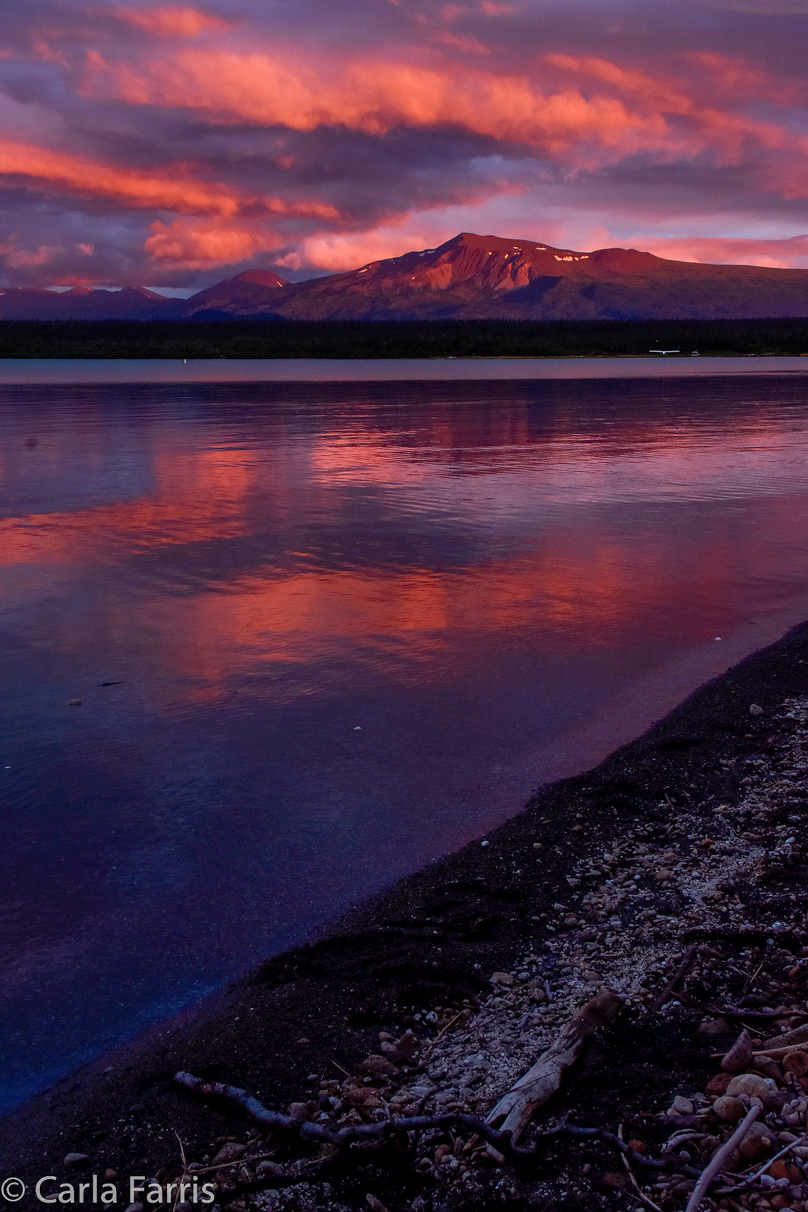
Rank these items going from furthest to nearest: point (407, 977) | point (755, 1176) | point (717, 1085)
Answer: point (407, 977) < point (717, 1085) < point (755, 1176)

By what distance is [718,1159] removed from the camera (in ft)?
8.31

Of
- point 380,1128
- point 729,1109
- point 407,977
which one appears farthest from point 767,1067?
point 407,977

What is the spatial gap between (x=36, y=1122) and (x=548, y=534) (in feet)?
30.4

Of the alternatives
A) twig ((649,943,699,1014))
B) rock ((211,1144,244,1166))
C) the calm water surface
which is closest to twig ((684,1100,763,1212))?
twig ((649,943,699,1014))

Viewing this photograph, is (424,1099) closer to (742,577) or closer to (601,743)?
(601,743)

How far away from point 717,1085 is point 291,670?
14.7ft

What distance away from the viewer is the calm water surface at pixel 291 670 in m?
4.21

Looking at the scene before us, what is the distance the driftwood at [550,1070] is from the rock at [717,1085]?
0.39m

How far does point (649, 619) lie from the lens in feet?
27.0

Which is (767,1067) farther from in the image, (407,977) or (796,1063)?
(407,977)

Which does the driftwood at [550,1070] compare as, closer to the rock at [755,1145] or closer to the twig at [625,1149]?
the twig at [625,1149]

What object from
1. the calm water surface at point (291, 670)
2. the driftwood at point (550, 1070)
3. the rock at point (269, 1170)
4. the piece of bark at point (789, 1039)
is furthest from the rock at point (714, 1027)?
the calm water surface at point (291, 670)

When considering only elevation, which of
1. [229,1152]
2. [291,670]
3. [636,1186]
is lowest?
[229,1152]

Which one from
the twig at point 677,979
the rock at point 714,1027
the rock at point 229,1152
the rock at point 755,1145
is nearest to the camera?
the rock at point 755,1145
